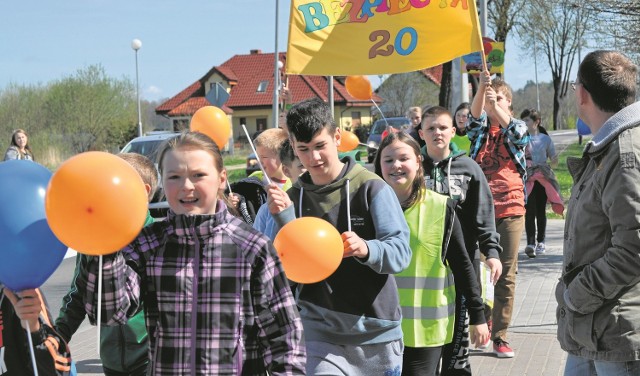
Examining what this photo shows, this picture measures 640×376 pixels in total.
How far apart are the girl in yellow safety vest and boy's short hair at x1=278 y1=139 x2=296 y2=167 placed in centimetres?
107

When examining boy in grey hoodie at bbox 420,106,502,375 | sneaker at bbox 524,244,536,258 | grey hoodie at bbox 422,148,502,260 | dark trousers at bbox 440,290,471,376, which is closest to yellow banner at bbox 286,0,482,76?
boy in grey hoodie at bbox 420,106,502,375

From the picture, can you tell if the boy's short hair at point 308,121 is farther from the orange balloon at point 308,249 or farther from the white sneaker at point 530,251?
the white sneaker at point 530,251

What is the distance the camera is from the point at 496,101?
652cm

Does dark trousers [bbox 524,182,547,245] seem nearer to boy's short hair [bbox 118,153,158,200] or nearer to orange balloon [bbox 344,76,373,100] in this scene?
orange balloon [bbox 344,76,373,100]

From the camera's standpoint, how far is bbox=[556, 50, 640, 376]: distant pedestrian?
331 centimetres

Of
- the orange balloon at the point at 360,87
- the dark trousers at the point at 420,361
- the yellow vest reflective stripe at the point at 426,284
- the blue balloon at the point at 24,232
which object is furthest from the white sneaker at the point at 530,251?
the blue balloon at the point at 24,232

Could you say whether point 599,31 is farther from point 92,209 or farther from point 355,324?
point 92,209

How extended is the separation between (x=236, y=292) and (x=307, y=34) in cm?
402

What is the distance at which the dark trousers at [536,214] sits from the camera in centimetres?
1195

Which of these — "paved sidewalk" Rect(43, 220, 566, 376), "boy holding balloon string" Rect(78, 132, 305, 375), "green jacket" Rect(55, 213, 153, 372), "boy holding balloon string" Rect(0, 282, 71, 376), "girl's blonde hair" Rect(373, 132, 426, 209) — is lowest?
"paved sidewalk" Rect(43, 220, 566, 376)

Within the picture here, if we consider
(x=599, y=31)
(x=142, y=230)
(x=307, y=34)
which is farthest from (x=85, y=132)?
(x=142, y=230)

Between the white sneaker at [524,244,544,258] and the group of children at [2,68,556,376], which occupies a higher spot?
the group of children at [2,68,556,376]

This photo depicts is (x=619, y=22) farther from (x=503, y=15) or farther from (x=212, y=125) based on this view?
(x=503, y=15)

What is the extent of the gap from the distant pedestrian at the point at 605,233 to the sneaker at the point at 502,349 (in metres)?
3.24
